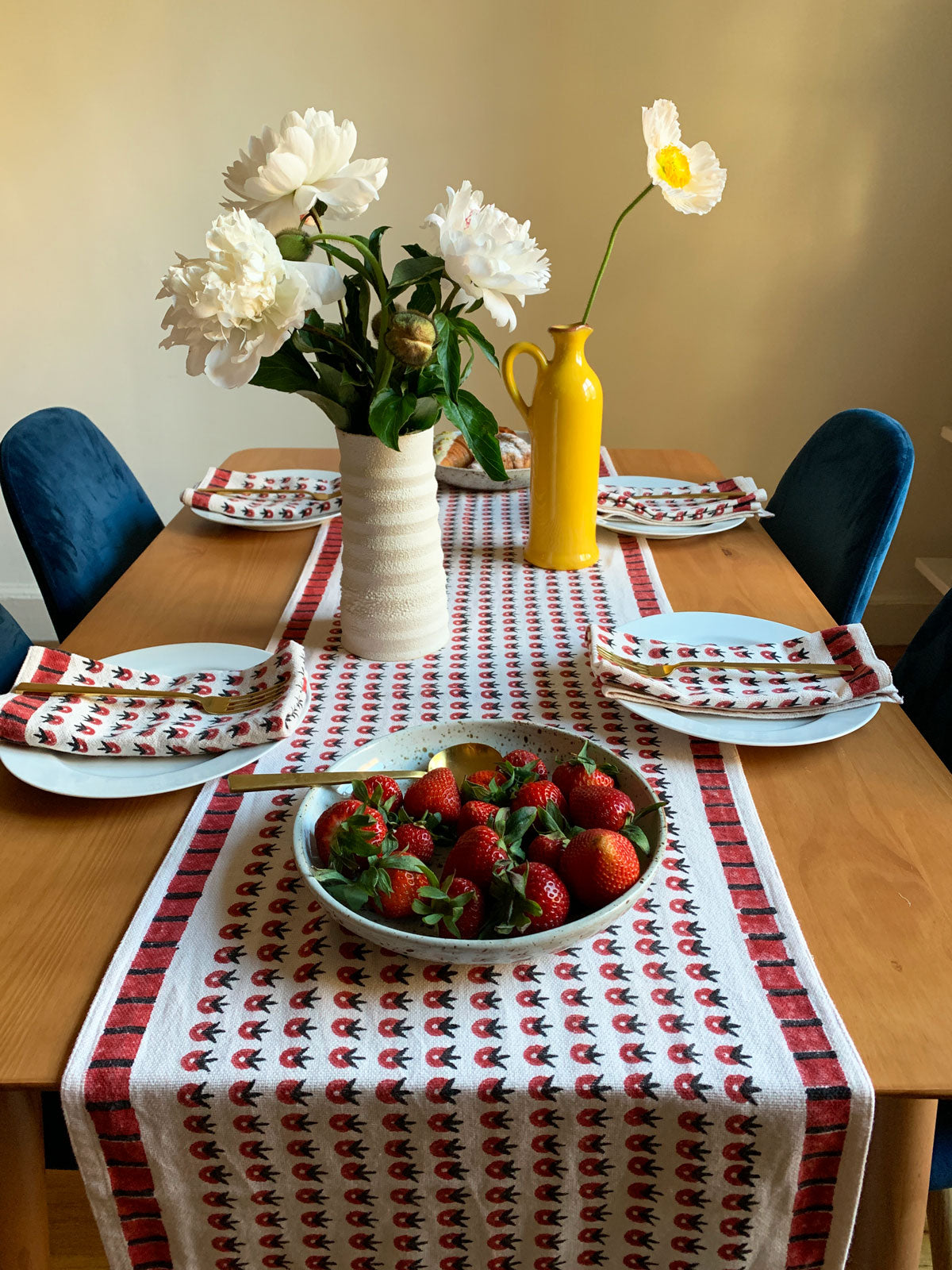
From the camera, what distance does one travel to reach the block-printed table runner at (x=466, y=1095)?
1.72 feet

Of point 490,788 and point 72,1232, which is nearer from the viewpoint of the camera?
point 490,788

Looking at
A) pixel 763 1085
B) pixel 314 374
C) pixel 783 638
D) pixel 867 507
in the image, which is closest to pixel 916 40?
pixel 867 507

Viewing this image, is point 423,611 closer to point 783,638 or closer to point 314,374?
point 314,374

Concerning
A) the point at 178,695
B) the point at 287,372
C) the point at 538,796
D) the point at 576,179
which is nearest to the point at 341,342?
the point at 287,372

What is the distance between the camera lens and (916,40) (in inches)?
84.4

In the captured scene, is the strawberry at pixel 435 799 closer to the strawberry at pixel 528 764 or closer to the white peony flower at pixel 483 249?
the strawberry at pixel 528 764

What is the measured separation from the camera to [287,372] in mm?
873

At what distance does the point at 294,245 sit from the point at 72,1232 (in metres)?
1.24

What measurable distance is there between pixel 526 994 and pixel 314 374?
0.58 meters

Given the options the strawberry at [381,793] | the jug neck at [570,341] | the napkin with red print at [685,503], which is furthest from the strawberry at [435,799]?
the napkin with red print at [685,503]

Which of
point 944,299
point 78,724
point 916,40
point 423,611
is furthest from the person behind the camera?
point 944,299

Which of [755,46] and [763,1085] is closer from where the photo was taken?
[763,1085]

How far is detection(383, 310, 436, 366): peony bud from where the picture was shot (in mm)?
801

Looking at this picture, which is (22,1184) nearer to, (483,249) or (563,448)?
(483,249)
